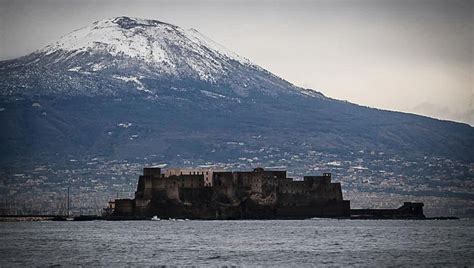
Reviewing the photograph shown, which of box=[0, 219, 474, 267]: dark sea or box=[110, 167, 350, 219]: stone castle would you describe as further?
box=[110, 167, 350, 219]: stone castle

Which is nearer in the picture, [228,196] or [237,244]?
[237,244]

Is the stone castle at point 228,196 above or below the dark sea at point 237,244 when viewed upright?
above

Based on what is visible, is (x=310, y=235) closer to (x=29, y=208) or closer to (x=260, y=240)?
(x=260, y=240)

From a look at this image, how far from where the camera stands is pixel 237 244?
96.2 m

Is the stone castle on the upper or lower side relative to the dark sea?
upper

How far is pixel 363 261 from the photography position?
80.2 m

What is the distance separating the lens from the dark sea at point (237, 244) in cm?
8081

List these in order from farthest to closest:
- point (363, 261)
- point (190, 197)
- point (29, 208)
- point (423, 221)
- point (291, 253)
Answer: point (29, 208), point (423, 221), point (190, 197), point (291, 253), point (363, 261)

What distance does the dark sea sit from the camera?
8081 cm

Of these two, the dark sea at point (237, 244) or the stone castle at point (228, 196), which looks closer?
the dark sea at point (237, 244)

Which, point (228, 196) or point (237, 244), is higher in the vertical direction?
point (228, 196)

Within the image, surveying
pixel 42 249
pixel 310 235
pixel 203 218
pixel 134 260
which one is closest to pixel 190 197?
pixel 203 218

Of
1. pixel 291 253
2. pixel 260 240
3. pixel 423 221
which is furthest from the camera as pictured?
pixel 423 221

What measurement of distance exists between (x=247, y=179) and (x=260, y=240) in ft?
100
